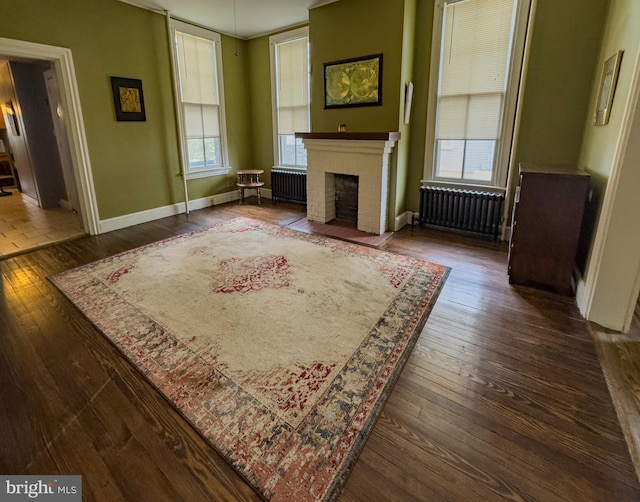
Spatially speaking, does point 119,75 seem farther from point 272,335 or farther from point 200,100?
point 272,335

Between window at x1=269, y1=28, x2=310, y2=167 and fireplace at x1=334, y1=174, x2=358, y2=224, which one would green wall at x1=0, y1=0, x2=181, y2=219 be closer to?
window at x1=269, y1=28, x2=310, y2=167

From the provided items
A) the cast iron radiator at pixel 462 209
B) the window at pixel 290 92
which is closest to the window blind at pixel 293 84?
the window at pixel 290 92

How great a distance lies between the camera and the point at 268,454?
Answer: 1507mm

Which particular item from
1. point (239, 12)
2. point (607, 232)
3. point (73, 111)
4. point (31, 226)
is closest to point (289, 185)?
point (239, 12)

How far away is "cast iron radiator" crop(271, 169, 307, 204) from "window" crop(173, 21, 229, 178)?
1.02 m

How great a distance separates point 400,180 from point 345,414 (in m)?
3.58

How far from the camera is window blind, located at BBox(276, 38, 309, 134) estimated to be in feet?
18.4

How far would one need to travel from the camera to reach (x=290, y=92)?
589 centimetres

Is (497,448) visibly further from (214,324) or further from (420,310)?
(214,324)

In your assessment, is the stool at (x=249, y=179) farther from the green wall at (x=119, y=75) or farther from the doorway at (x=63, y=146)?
the doorway at (x=63, y=146)

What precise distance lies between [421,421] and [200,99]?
5.87m

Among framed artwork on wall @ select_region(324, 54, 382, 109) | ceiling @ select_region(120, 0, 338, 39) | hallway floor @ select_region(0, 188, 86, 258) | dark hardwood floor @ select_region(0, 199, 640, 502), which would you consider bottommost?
dark hardwood floor @ select_region(0, 199, 640, 502)

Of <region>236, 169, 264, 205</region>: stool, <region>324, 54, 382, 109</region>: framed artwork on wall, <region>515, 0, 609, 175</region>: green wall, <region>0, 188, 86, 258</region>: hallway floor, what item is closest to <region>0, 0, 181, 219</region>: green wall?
<region>0, 188, 86, 258</region>: hallway floor

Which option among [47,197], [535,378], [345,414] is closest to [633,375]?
[535,378]
